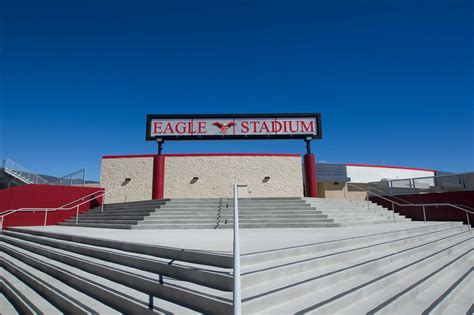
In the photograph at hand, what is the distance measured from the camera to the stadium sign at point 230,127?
16047mm

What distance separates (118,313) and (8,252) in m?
7.69

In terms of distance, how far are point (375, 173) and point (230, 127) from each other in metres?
18.1

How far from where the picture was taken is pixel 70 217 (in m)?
14.8

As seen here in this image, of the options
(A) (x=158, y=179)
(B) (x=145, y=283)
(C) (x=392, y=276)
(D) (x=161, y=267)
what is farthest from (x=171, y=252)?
(A) (x=158, y=179)

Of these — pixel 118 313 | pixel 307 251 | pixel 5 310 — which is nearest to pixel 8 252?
pixel 5 310

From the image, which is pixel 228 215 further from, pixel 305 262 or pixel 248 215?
pixel 305 262

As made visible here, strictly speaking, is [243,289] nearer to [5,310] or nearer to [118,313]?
[118,313]

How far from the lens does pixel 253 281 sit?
3143 millimetres

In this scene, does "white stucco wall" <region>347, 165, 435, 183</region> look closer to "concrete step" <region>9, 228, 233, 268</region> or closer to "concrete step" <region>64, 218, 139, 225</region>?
"concrete step" <region>64, 218, 139, 225</region>

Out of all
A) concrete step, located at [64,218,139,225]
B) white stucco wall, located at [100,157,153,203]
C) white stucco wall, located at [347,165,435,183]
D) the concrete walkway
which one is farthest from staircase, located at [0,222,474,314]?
white stucco wall, located at [347,165,435,183]

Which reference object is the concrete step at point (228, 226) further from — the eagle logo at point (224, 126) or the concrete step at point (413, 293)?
the eagle logo at point (224, 126)

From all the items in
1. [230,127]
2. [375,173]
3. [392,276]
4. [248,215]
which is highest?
[230,127]

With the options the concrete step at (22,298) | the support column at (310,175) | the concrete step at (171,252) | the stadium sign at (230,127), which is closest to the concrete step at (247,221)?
the concrete step at (171,252)

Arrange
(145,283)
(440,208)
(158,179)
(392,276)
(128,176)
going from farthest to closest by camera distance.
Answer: (128,176)
(158,179)
(440,208)
(392,276)
(145,283)
